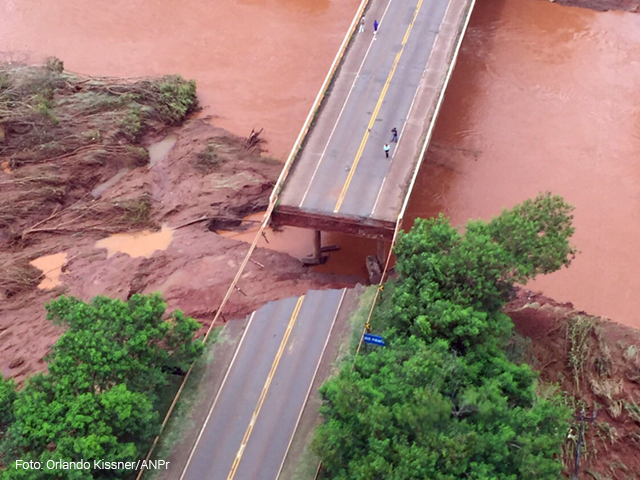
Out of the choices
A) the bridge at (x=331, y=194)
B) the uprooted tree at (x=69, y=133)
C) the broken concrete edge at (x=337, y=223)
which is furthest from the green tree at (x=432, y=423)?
the uprooted tree at (x=69, y=133)

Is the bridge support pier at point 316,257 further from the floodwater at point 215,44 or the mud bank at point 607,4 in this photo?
the mud bank at point 607,4

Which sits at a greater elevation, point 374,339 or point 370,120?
point 370,120

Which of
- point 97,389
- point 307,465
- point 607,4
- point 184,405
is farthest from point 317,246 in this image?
point 607,4

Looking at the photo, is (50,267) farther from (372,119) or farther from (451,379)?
(451,379)

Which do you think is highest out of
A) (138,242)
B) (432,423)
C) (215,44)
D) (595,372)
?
(432,423)

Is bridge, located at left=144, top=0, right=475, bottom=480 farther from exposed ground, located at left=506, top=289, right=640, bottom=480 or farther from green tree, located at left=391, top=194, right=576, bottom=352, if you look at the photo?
exposed ground, located at left=506, top=289, right=640, bottom=480

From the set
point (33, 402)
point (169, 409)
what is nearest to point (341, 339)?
point (169, 409)

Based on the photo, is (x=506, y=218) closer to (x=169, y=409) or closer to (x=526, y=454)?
(x=526, y=454)
